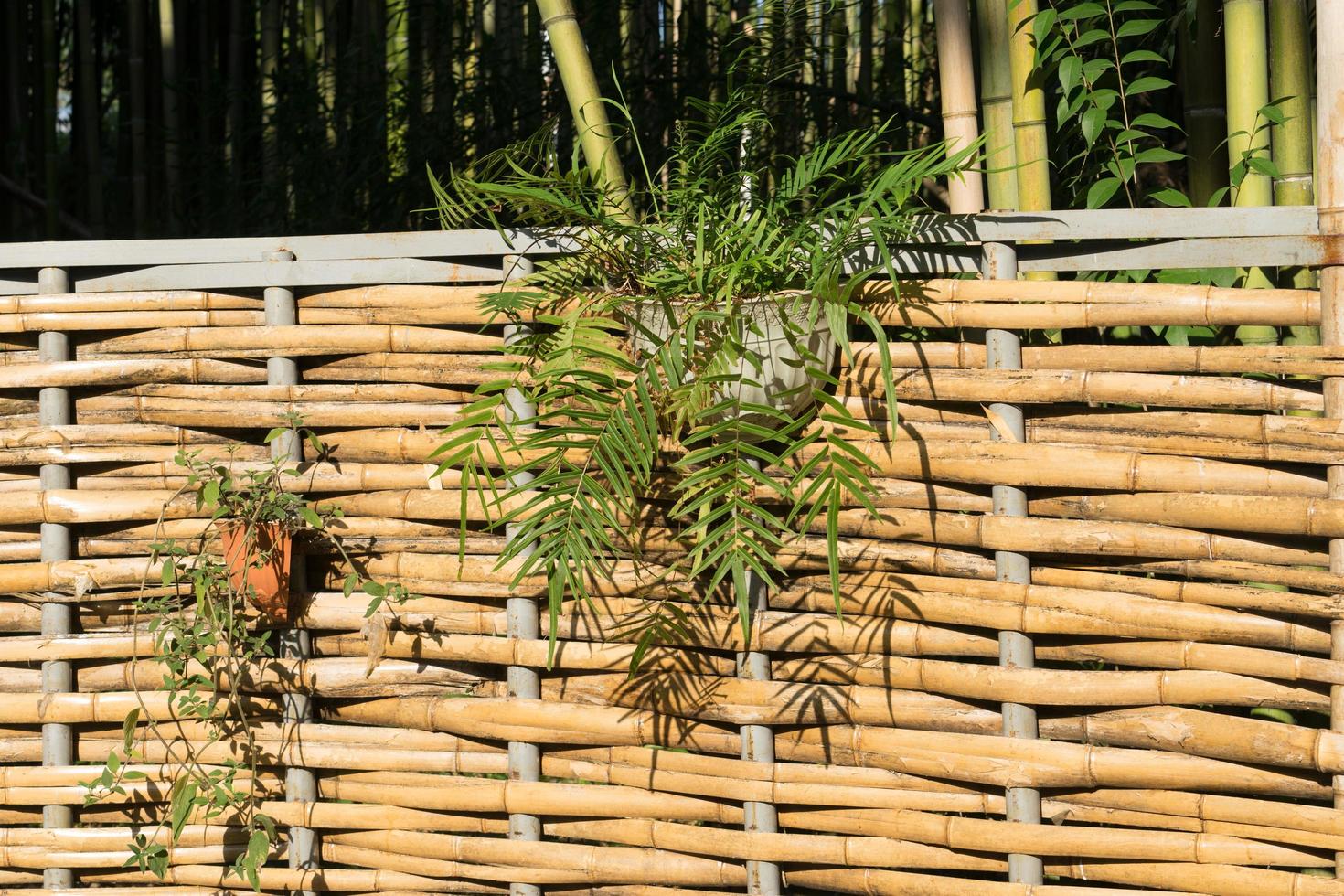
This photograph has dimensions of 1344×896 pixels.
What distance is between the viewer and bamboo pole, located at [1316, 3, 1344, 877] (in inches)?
65.4

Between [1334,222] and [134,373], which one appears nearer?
[1334,222]

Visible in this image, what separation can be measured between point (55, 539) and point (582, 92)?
3.54 ft

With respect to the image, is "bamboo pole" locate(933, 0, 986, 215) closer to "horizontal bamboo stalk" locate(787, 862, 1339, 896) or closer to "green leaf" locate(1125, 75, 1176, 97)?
"green leaf" locate(1125, 75, 1176, 97)

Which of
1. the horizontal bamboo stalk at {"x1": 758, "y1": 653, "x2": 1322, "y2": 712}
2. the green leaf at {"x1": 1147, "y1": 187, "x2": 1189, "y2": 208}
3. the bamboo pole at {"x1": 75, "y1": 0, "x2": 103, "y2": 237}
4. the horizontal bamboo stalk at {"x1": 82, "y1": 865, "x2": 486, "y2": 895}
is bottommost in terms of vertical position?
the horizontal bamboo stalk at {"x1": 82, "y1": 865, "x2": 486, "y2": 895}

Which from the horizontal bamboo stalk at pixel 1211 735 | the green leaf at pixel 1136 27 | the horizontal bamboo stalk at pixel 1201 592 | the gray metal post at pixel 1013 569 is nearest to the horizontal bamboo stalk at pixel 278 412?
the gray metal post at pixel 1013 569

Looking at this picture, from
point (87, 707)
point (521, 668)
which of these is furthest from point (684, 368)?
point (87, 707)

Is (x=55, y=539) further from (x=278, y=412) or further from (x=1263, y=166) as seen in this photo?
(x=1263, y=166)

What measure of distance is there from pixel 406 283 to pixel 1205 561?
48.6 inches

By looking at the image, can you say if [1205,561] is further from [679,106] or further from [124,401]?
[679,106]

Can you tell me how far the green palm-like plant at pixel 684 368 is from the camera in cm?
167

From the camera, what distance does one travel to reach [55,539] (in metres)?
1.96

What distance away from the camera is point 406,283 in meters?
1.92

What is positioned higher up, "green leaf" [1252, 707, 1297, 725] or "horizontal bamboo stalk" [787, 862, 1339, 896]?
"green leaf" [1252, 707, 1297, 725]

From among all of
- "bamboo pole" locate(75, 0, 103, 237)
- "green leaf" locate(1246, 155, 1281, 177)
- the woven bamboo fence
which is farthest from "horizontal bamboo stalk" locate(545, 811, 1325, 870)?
"bamboo pole" locate(75, 0, 103, 237)
